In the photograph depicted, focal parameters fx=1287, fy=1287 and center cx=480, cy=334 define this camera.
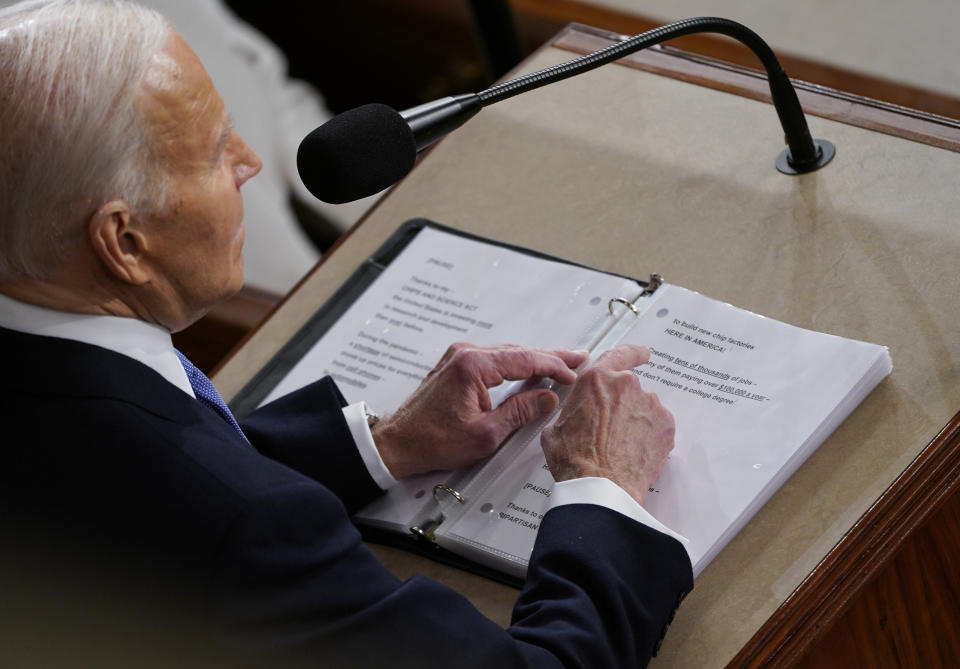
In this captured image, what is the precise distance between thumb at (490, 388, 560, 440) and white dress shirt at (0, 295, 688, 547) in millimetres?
134

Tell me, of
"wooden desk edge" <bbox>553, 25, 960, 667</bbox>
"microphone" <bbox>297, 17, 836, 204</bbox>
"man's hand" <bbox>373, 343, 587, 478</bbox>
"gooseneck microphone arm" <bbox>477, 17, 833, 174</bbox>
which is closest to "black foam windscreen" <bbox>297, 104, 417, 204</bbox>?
"microphone" <bbox>297, 17, 836, 204</bbox>

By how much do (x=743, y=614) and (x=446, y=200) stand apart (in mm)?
750

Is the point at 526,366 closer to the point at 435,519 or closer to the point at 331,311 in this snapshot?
the point at 435,519

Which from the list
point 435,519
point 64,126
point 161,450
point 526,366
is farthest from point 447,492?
point 64,126

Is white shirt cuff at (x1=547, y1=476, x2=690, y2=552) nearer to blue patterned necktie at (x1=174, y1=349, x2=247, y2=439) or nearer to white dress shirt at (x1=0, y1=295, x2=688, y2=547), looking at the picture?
white dress shirt at (x1=0, y1=295, x2=688, y2=547)

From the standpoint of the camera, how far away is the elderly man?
0.98 m

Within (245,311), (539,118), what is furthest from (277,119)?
(539,118)

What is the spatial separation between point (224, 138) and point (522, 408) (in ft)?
1.35

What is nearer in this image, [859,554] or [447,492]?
[859,554]

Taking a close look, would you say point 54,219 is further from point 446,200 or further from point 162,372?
point 446,200

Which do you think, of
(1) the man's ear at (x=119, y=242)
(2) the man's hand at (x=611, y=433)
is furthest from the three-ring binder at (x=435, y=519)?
(1) the man's ear at (x=119, y=242)

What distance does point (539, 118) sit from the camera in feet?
5.73

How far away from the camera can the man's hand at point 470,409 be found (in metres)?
1.29

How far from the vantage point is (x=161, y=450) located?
100cm
